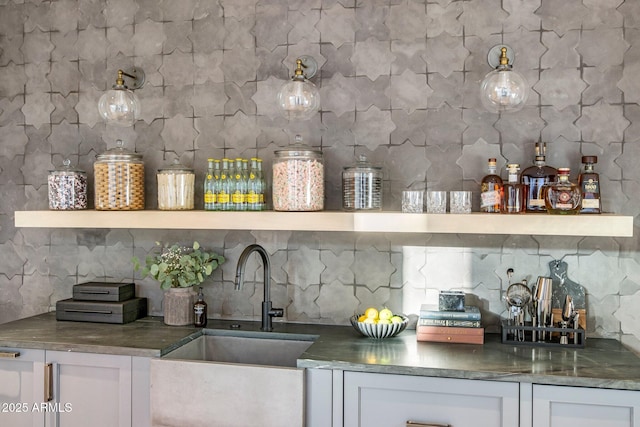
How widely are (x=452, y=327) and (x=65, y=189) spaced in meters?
1.85

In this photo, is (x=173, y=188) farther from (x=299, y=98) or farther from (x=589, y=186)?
(x=589, y=186)

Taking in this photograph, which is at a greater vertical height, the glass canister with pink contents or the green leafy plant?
the glass canister with pink contents

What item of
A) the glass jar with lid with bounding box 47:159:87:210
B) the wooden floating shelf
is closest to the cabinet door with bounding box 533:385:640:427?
the wooden floating shelf

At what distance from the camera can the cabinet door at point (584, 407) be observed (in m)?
1.89

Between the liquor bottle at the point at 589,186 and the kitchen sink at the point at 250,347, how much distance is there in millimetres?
1221

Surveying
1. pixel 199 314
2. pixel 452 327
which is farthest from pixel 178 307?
pixel 452 327

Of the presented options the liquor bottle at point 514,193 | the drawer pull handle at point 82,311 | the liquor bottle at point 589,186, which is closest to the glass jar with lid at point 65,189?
the drawer pull handle at point 82,311

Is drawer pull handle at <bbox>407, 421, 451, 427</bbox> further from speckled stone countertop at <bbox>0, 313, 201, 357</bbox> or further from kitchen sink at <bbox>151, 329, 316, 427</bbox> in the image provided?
speckled stone countertop at <bbox>0, 313, 201, 357</bbox>

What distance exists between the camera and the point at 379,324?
7.82ft

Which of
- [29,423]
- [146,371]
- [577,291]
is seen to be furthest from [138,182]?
[577,291]

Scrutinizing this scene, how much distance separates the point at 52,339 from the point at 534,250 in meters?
2.03

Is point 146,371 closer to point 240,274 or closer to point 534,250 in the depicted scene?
point 240,274

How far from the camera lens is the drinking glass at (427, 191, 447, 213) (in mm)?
2367

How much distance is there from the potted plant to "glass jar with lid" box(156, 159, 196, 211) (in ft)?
0.70
